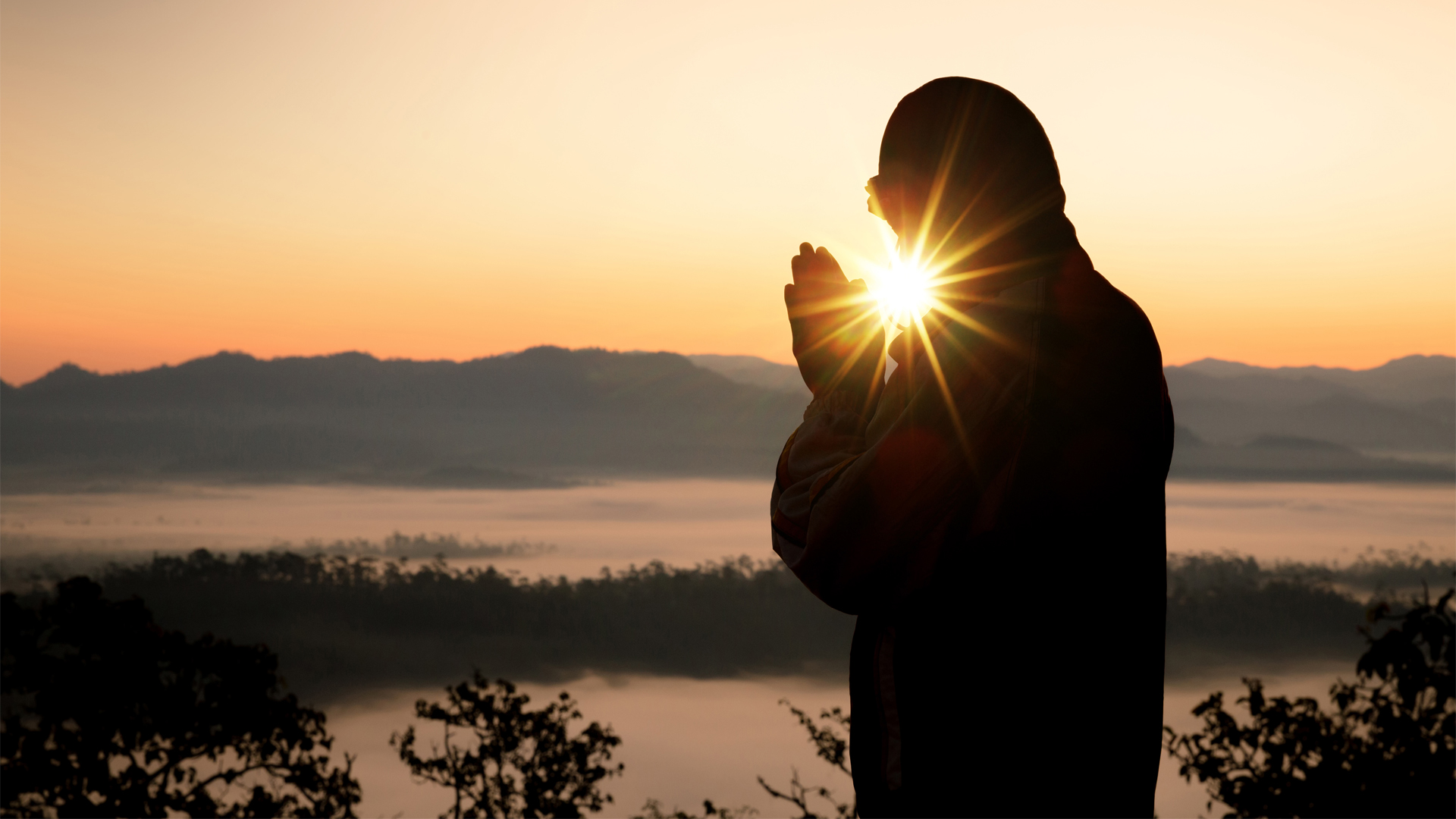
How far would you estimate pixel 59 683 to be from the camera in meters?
15.2

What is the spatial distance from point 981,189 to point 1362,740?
15251mm

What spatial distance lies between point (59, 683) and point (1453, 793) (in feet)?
63.9

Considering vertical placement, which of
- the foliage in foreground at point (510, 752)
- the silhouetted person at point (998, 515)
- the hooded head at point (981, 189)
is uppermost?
the hooded head at point (981, 189)

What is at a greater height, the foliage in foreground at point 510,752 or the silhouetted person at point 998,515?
the silhouetted person at point 998,515

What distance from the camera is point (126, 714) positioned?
15641mm

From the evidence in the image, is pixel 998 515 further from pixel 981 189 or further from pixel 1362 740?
pixel 1362 740

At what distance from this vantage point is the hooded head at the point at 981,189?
2.01 metres

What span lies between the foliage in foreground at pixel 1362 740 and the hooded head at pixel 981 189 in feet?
22.0

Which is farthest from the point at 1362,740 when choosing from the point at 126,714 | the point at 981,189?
the point at 126,714

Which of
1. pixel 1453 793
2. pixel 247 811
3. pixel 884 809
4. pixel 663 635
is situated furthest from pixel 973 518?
pixel 663 635

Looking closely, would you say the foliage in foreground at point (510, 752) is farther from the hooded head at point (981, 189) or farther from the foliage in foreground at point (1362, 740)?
the hooded head at point (981, 189)

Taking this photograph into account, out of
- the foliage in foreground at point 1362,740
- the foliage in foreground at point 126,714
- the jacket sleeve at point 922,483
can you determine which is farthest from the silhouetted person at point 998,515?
the foliage in foreground at point 126,714

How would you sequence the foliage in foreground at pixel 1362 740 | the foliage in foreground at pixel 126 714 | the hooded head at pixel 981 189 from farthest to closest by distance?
the foliage in foreground at pixel 126 714
the foliage in foreground at pixel 1362 740
the hooded head at pixel 981 189

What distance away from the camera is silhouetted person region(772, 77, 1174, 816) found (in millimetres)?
1750
